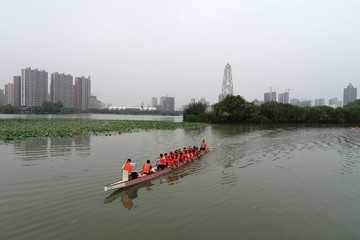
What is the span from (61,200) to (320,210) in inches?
378

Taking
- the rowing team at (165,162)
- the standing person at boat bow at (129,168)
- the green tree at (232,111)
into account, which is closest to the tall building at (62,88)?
the green tree at (232,111)

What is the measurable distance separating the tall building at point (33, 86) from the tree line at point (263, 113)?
10146 cm

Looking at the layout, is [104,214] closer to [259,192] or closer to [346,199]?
[259,192]

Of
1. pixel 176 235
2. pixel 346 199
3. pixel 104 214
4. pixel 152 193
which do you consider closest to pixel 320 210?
pixel 346 199

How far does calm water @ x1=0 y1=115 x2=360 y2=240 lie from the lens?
7.72 m

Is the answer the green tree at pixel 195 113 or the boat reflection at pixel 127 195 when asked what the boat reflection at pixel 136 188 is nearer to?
the boat reflection at pixel 127 195

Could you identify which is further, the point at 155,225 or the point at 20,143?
the point at 20,143

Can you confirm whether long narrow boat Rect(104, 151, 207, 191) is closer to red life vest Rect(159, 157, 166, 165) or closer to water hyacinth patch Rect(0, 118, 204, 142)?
red life vest Rect(159, 157, 166, 165)

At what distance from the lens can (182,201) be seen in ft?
33.0

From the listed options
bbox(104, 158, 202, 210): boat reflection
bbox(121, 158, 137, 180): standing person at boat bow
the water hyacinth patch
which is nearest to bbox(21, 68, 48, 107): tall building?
the water hyacinth patch

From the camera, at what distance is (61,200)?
9.75 meters

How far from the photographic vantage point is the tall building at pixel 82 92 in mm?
171250

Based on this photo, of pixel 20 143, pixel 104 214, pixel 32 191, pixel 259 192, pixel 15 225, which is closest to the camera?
pixel 15 225

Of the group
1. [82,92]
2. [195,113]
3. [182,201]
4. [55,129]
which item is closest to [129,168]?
[182,201]
